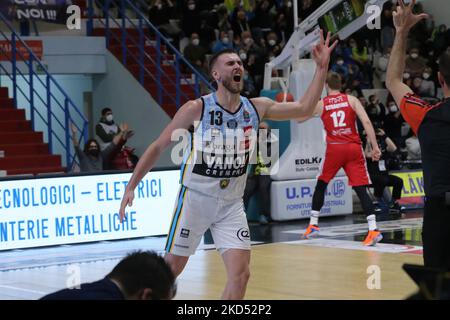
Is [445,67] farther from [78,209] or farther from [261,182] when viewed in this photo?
[261,182]

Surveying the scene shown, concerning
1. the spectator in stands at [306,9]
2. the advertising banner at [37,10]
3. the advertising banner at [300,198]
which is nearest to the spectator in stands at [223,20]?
the spectator in stands at [306,9]

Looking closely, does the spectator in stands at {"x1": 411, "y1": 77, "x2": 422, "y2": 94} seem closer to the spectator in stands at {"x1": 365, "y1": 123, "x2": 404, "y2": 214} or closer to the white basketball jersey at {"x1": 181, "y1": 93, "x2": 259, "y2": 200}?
the spectator in stands at {"x1": 365, "y1": 123, "x2": 404, "y2": 214}

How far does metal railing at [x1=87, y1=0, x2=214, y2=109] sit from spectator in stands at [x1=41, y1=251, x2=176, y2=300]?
1558 centimetres

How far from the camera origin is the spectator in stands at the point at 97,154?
1573 cm

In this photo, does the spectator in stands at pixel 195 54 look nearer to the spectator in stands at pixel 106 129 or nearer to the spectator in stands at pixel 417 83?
the spectator in stands at pixel 106 129

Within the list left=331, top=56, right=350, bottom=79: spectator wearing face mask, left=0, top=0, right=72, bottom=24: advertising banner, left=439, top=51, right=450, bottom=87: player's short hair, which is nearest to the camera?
left=439, top=51, right=450, bottom=87: player's short hair

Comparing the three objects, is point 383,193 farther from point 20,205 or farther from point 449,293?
point 449,293

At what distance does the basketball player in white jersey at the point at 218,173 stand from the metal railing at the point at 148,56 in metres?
12.1

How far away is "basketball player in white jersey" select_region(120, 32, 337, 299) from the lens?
695 cm

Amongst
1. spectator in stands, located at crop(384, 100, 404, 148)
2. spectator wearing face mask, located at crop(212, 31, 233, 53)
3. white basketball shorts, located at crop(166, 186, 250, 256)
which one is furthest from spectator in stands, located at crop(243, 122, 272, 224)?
white basketball shorts, located at crop(166, 186, 250, 256)

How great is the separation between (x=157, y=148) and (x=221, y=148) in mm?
511

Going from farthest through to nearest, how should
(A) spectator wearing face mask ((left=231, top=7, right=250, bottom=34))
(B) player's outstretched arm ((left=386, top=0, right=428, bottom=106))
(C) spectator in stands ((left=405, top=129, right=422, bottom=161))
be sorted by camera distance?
(A) spectator wearing face mask ((left=231, top=7, right=250, bottom=34)) < (C) spectator in stands ((left=405, top=129, right=422, bottom=161)) < (B) player's outstretched arm ((left=386, top=0, right=428, bottom=106))

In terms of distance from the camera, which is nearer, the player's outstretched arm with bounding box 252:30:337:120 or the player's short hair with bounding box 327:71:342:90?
the player's outstretched arm with bounding box 252:30:337:120

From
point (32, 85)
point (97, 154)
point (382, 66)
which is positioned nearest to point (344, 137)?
point (97, 154)
